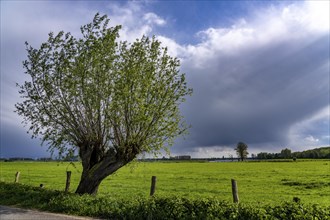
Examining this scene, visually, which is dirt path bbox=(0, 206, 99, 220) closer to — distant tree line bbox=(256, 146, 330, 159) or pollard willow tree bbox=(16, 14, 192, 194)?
pollard willow tree bbox=(16, 14, 192, 194)

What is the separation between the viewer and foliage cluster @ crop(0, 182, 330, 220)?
11250 millimetres

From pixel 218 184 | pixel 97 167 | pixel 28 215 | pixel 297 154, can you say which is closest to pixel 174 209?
→ pixel 28 215

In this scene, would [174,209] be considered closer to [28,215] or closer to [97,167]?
[28,215]

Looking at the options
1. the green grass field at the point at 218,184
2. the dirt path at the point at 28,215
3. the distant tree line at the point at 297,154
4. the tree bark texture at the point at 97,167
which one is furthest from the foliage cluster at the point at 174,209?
the distant tree line at the point at 297,154

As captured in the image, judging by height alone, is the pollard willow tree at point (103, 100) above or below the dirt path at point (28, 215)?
above

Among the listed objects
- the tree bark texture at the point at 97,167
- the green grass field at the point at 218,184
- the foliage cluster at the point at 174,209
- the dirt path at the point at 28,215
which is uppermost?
the tree bark texture at the point at 97,167

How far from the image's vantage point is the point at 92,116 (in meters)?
18.6

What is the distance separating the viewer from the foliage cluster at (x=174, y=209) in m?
11.2

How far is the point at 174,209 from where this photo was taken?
12148 millimetres

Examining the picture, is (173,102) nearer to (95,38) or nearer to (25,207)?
(95,38)

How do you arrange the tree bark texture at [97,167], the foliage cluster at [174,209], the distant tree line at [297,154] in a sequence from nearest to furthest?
the foliage cluster at [174,209], the tree bark texture at [97,167], the distant tree line at [297,154]

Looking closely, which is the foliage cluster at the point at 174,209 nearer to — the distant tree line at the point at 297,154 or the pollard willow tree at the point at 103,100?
the pollard willow tree at the point at 103,100

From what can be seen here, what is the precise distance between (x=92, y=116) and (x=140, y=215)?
845 cm

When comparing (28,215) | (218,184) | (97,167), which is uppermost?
(97,167)
